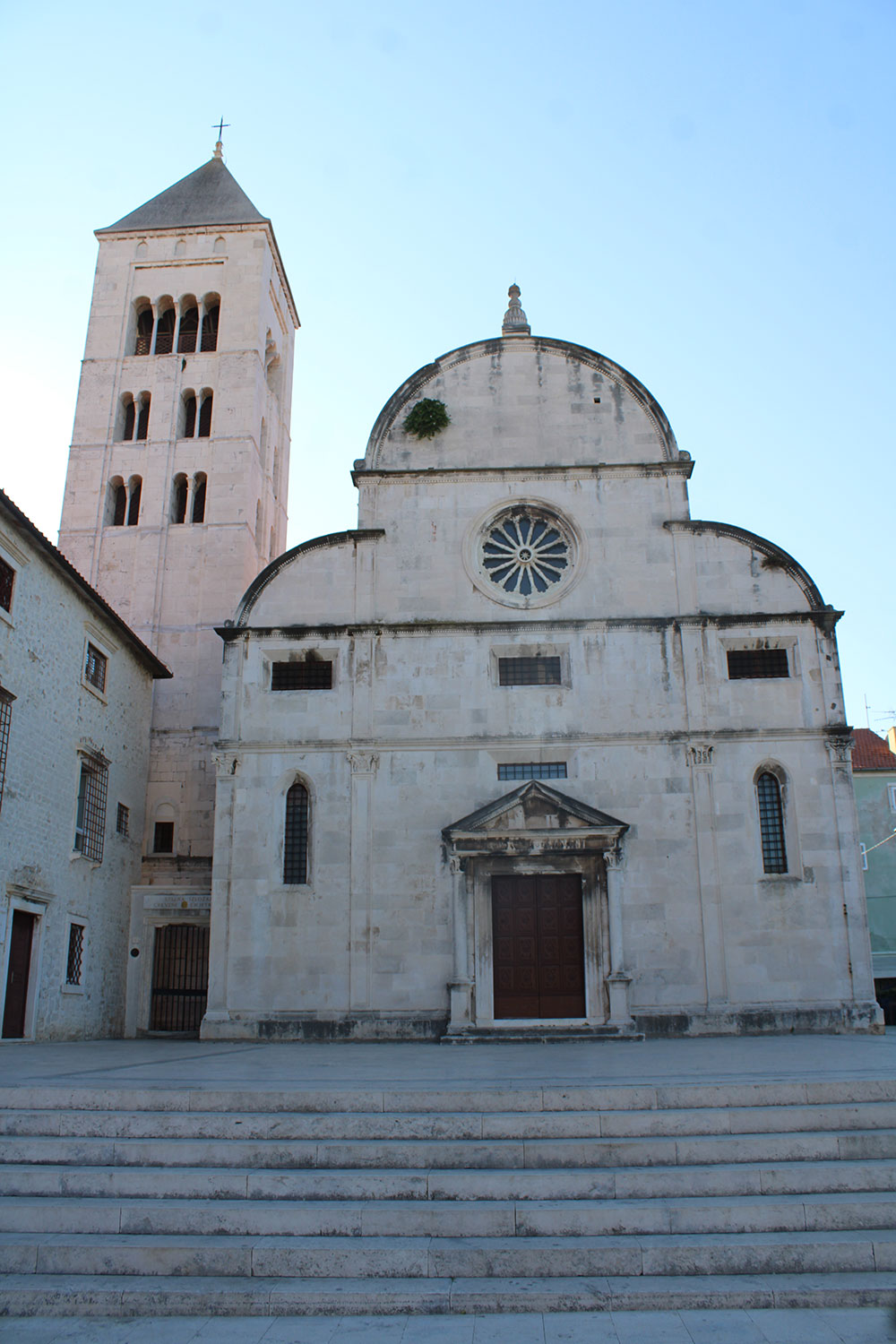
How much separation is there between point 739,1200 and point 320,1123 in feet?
12.0

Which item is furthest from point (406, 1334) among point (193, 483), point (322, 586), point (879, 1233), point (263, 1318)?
point (193, 483)

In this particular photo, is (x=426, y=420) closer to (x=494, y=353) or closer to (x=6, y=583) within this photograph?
(x=494, y=353)

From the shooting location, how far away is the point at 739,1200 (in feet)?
27.0

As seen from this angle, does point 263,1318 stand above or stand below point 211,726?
below

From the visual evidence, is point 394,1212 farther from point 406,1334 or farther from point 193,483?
point 193,483

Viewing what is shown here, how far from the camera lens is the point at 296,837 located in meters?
21.3

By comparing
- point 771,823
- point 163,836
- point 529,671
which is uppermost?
point 529,671

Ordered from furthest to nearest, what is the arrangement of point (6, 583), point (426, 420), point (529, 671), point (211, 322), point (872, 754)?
point (872, 754)
point (211, 322)
point (426, 420)
point (529, 671)
point (6, 583)

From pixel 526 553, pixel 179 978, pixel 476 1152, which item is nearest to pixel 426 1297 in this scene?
pixel 476 1152

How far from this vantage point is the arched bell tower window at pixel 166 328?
107 ft

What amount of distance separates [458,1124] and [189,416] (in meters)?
26.9

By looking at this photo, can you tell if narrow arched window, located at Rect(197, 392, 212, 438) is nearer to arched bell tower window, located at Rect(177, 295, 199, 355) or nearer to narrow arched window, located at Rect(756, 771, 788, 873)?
arched bell tower window, located at Rect(177, 295, 199, 355)

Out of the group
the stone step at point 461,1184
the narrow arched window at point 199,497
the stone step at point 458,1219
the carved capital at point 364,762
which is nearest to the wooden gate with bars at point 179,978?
the carved capital at point 364,762

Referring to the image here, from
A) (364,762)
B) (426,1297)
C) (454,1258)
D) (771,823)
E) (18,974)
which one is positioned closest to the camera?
→ (426,1297)
